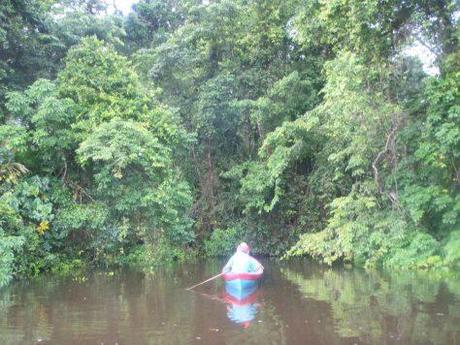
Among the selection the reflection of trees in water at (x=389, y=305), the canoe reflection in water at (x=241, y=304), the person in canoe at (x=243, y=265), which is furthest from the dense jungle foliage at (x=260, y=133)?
the canoe reflection in water at (x=241, y=304)

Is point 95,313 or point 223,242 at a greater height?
point 223,242

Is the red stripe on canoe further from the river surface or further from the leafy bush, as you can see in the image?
the leafy bush

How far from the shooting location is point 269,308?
1012cm

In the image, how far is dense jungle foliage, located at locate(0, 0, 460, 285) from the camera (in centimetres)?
1477

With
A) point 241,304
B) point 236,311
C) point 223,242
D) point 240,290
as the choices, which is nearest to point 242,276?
point 240,290

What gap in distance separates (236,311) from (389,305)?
9.20 ft

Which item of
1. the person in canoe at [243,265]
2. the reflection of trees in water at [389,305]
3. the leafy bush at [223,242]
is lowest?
the reflection of trees in water at [389,305]

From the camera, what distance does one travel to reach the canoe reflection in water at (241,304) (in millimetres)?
9086

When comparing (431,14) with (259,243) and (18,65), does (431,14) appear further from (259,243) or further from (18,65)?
(18,65)

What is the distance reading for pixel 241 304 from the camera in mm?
10805

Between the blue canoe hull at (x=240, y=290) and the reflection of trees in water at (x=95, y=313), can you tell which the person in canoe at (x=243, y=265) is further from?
the reflection of trees in water at (x=95, y=313)

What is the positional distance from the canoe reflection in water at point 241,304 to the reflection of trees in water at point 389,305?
1211 millimetres

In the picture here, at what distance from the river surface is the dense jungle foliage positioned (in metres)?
1.74

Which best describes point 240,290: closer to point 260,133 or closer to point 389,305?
point 389,305
